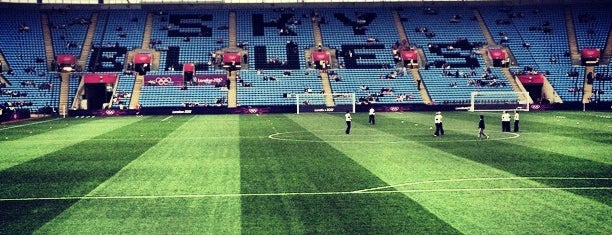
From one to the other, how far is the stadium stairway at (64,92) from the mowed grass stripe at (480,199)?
50.9 metres

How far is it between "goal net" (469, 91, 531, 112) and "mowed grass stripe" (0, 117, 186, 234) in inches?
1688

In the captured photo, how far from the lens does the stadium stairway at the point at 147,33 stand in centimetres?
8494

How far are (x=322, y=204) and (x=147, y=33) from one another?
74.7m

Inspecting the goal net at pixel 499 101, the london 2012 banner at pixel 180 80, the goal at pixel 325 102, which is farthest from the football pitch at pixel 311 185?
the london 2012 banner at pixel 180 80

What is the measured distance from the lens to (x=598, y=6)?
300 ft

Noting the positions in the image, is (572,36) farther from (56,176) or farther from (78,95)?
(56,176)

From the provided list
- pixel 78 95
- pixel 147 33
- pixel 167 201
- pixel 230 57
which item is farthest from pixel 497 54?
pixel 167 201

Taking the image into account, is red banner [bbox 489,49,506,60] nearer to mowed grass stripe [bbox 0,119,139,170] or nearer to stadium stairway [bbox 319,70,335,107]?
stadium stairway [bbox 319,70,335,107]

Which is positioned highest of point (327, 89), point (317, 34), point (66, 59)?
point (317, 34)

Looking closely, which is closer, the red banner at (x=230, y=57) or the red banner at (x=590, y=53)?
the red banner at (x=590, y=53)

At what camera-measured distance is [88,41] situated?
84.1 m

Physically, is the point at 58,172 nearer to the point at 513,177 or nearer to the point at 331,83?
the point at 513,177

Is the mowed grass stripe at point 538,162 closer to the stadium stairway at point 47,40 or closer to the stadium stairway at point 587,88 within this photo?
the stadium stairway at point 587,88

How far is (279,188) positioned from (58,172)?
9.12 meters
